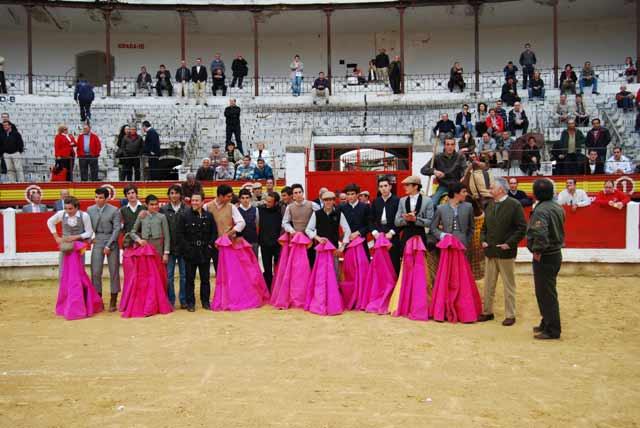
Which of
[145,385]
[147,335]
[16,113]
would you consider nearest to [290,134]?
[16,113]

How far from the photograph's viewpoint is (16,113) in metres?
20.3

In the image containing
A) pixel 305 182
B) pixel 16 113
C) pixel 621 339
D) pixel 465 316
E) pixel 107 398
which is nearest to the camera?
pixel 107 398

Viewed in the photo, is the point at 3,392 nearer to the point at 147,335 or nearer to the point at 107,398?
the point at 107,398

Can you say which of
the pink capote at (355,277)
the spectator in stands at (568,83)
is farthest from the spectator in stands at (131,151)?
the spectator in stands at (568,83)

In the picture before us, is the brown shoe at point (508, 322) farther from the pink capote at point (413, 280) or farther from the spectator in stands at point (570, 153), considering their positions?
the spectator in stands at point (570, 153)

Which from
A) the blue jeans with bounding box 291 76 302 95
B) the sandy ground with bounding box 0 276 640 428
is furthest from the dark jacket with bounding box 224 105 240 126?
the sandy ground with bounding box 0 276 640 428

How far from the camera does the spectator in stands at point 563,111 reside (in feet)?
57.5

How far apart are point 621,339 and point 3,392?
570cm

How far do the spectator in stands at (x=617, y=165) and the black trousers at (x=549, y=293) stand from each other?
24.5ft

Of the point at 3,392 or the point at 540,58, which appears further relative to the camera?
the point at 540,58

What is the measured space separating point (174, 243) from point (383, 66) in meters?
16.2

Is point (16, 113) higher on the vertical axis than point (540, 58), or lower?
lower

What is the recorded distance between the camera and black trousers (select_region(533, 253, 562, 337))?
638 centimetres

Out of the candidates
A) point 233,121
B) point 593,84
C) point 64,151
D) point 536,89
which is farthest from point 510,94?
point 64,151
